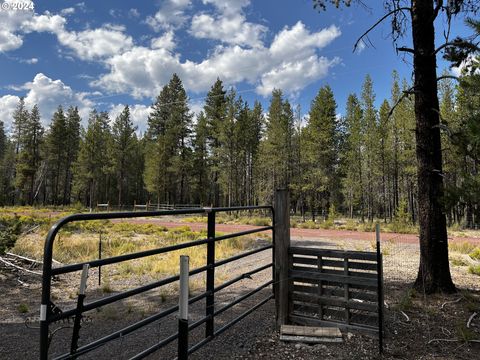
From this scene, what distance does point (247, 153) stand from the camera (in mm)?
40656

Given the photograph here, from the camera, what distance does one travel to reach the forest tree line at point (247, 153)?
31406 millimetres

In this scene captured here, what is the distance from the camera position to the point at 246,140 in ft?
119

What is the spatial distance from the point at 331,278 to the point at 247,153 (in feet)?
121

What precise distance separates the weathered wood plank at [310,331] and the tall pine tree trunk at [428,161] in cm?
211

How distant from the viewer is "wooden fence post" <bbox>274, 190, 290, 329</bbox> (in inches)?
170

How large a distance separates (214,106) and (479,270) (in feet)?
118

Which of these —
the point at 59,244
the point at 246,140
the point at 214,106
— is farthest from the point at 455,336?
the point at 214,106

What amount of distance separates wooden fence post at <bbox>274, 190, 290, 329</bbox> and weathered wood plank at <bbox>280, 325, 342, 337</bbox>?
0.27 m

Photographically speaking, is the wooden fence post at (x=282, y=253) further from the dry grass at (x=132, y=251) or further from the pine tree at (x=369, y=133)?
the pine tree at (x=369, y=133)

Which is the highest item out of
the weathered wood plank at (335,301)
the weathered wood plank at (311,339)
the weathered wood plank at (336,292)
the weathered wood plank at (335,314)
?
the weathered wood plank at (336,292)

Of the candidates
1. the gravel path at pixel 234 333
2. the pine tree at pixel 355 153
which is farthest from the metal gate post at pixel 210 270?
the pine tree at pixel 355 153

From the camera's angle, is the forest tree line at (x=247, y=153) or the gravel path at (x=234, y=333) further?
the forest tree line at (x=247, y=153)

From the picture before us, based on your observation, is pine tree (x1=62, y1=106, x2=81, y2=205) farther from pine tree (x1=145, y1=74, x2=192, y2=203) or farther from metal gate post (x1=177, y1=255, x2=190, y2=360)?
metal gate post (x1=177, y1=255, x2=190, y2=360)

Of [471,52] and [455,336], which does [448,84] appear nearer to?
[471,52]
